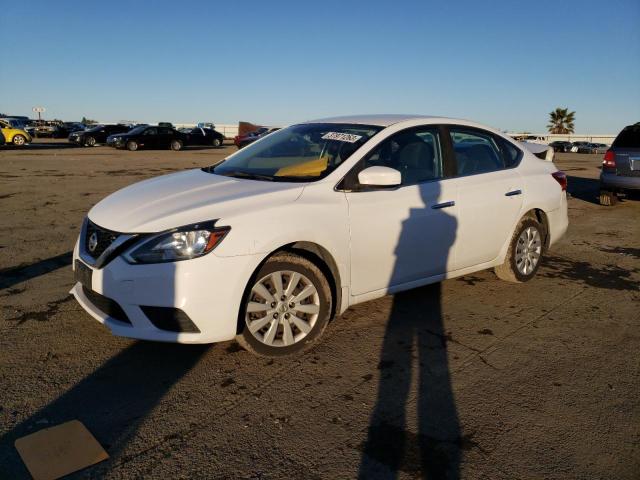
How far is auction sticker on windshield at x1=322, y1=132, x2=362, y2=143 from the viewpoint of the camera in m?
4.05

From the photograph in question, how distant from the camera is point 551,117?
81.9 m

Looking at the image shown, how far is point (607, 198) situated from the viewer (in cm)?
1066

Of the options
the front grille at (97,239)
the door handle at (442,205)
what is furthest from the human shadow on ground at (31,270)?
the door handle at (442,205)

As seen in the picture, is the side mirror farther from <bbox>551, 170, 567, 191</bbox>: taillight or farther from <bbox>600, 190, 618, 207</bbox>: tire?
<bbox>600, 190, 618, 207</bbox>: tire

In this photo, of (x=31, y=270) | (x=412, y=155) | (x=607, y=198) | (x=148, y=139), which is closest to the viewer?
(x=412, y=155)

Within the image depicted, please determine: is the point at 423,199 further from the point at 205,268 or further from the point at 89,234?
the point at 89,234

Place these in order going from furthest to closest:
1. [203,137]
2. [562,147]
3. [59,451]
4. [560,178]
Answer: [562,147], [203,137], [560,178], [59,451]

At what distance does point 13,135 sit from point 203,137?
11.3m

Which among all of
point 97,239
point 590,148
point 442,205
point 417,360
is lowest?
point 417,360

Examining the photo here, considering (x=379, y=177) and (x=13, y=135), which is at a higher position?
(x=13, y=135)

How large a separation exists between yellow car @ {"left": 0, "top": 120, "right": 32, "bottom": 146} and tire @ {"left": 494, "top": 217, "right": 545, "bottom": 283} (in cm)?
3032

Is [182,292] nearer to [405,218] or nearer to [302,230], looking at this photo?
[302,230]

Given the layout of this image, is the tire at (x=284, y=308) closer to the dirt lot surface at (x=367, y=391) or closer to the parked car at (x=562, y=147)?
the dirt lot surface at (x=367, y=391)

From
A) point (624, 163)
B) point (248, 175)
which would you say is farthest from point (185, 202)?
point (624, 163)
